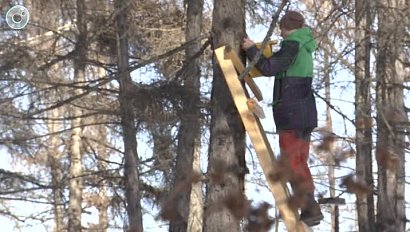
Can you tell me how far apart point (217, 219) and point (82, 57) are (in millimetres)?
6312

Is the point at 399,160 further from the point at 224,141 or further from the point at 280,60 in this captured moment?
the point at 280,60

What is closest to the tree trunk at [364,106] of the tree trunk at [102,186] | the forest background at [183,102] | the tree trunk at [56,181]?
the forest background at [183,102]

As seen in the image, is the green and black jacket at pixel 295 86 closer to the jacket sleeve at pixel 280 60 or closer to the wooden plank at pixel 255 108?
the jacket sleeve at pixel 280 60

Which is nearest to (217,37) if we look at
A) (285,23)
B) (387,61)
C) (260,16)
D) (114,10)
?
(285,23)

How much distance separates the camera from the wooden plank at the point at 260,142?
21.5 feet

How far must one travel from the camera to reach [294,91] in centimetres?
700

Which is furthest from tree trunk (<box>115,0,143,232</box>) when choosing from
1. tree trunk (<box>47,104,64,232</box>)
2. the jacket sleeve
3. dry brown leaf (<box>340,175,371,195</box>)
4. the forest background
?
dry brown leaf (<box>340,175,371,195</box>)

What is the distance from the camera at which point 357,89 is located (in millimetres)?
11938

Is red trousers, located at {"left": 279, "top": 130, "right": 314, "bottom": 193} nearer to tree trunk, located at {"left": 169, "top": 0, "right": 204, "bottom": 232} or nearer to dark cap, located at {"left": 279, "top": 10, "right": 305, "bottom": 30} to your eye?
dark cap, located at {"left": 279, "top": 10, "right": 305, "bottom": 30}

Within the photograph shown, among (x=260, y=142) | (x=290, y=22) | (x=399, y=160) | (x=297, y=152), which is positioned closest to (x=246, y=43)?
(x=290, y=22)

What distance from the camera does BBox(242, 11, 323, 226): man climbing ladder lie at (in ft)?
22.4

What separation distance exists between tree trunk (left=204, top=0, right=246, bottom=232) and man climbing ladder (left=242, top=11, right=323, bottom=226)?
0.47 meters

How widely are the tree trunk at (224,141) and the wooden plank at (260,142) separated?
252 mm

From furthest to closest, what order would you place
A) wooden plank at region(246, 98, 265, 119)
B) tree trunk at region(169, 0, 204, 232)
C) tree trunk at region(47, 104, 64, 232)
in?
tree trunk at region(47, 104, 64, 232) < tree trunk at region(169, 0, 204, 232) < wooden plank at region(246, 98, 265, 119)
